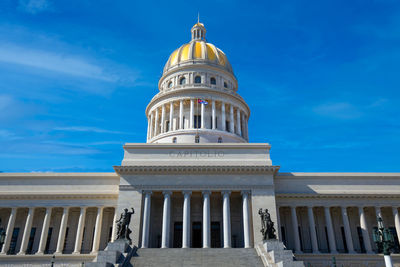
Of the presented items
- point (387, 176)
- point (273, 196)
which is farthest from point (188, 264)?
point (387, 176)

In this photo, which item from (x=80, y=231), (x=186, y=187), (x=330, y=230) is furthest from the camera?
(x=330, y=230)

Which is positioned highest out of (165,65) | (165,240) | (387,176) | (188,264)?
(165,65)

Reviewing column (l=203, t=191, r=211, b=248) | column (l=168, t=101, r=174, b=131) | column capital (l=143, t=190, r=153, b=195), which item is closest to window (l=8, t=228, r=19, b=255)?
column capital (l=143, t=190, r=153, b=195)

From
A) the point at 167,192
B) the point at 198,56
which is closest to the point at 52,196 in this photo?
the point at 167,192

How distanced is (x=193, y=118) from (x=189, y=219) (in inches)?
798

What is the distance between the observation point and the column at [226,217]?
106ft

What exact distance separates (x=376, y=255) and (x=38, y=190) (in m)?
39.4

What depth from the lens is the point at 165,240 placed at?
32.4 m

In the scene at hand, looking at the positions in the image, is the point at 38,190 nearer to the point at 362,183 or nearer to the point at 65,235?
the point at 65,235

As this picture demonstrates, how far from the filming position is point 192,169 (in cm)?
3497

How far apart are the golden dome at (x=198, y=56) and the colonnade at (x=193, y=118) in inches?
337

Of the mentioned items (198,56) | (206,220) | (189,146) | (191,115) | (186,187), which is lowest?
(206,220)

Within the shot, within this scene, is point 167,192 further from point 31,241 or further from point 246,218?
point 31,241

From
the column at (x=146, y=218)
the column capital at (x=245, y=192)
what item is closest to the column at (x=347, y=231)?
the column capital at (x=245, y=192)
